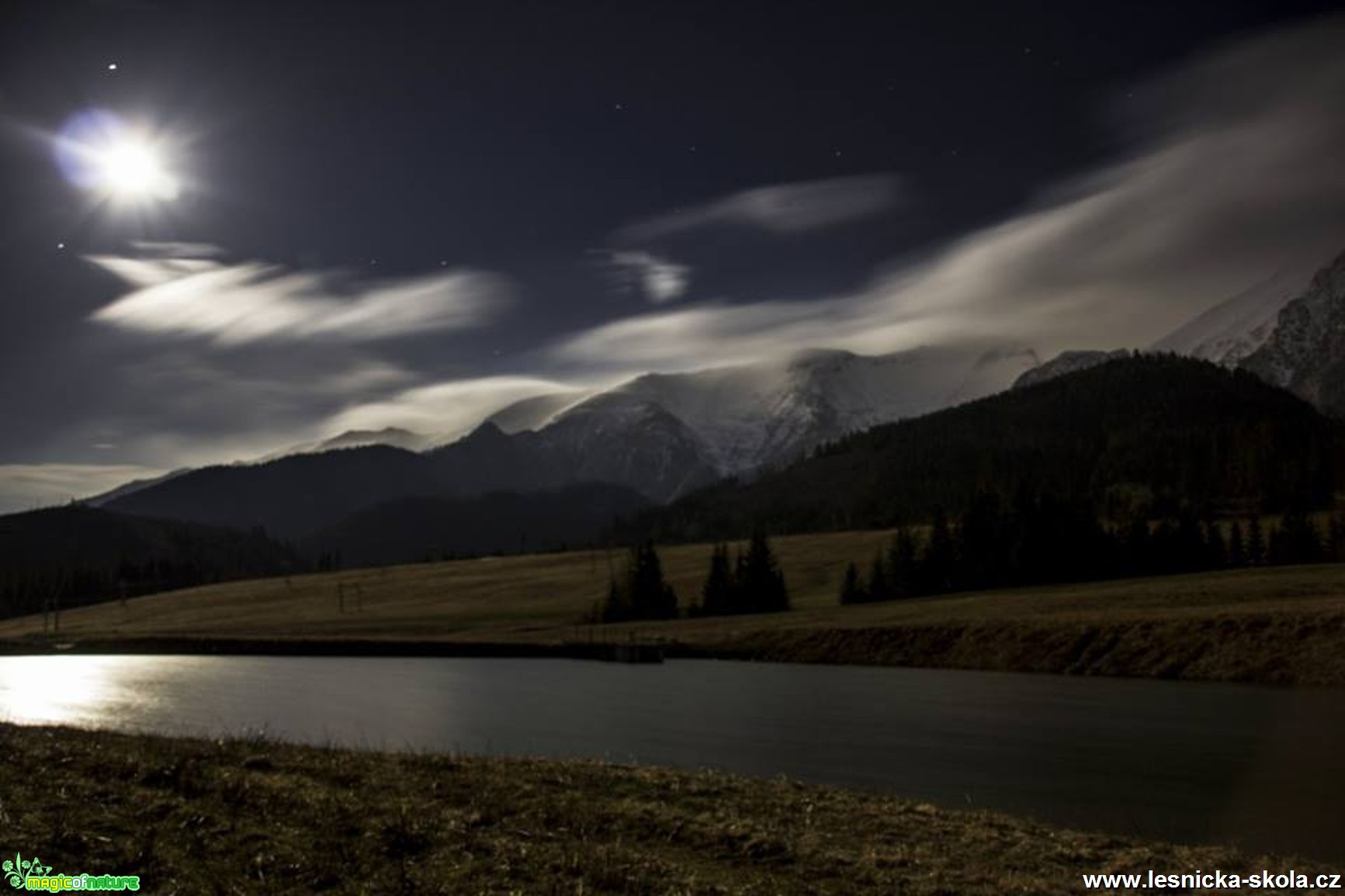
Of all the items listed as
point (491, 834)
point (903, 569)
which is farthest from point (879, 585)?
point (491, 834)

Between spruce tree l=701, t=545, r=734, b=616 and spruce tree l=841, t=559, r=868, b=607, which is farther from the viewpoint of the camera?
spruce tree l=701, t=545, r=734, b=616

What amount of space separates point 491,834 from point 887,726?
36446 mm

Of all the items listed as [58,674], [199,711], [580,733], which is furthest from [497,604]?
[580,733]

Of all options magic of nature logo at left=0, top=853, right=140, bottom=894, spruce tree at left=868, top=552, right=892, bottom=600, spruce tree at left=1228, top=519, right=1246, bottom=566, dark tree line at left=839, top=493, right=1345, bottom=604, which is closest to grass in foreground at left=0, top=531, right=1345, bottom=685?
spruce tree at left=868, top=552, right=892, bottom=600

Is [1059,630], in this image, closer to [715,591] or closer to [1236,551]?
[715,591]

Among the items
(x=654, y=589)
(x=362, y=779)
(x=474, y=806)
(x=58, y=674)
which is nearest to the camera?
(x=474, y=806)

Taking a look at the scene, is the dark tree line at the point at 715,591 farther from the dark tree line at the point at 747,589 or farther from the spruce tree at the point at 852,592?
the spruce tree at the point at 852,592

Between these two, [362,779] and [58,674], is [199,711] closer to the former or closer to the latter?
[362,779]

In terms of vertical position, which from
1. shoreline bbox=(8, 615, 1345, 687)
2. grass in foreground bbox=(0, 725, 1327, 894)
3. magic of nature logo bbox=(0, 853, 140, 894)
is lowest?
shoreline bbox=(8, 615, 1345, 687)

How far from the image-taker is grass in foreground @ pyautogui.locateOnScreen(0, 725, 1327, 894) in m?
17.5

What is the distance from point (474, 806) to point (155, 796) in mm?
5992

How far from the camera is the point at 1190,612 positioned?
8519 cm

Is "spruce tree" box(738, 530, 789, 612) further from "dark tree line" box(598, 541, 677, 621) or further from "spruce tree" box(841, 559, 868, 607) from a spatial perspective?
"dark tree line" box(598, 541, 677, 621)

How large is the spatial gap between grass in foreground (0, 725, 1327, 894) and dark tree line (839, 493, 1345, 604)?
397 feet
